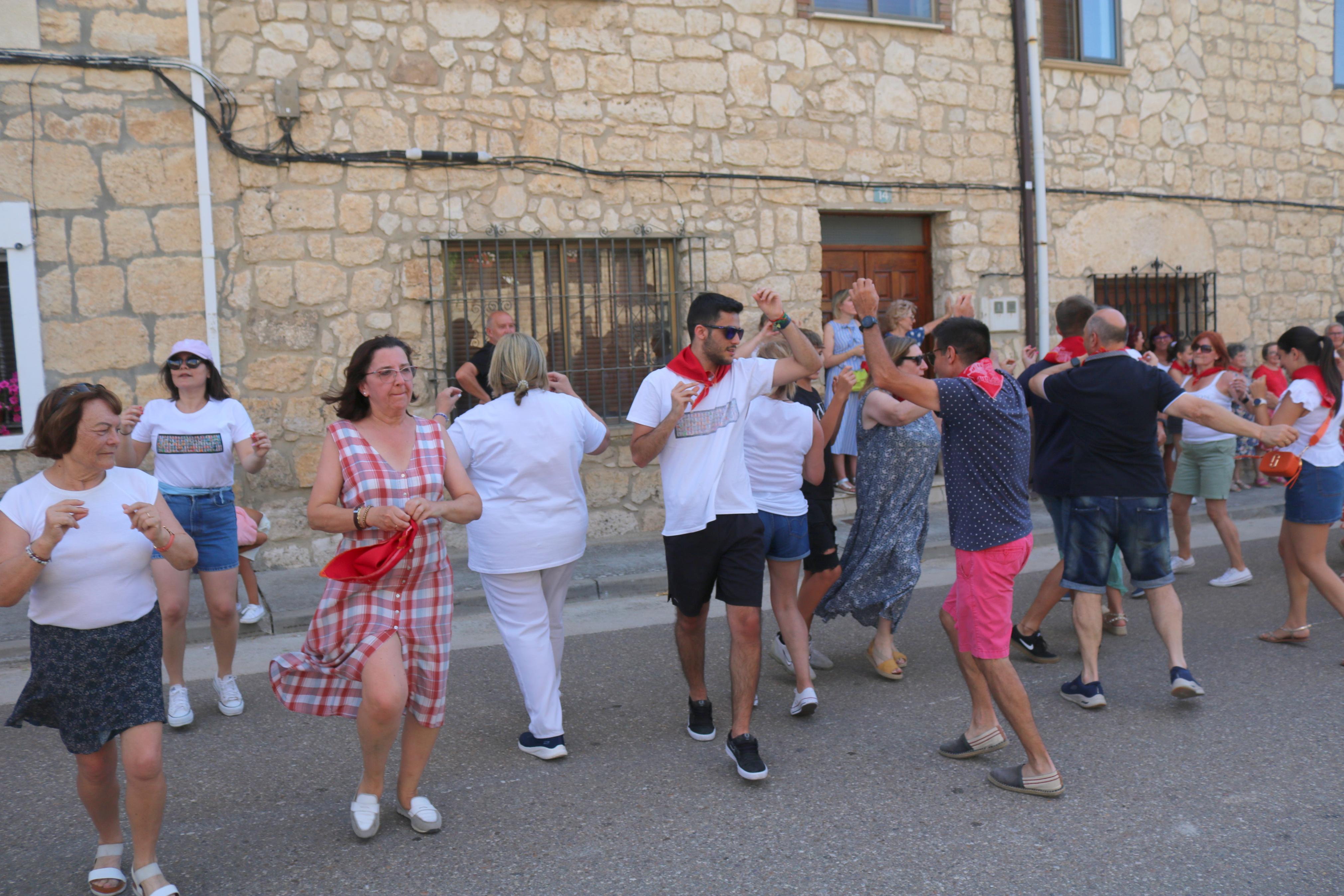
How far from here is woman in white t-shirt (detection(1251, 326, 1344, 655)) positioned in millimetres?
5301

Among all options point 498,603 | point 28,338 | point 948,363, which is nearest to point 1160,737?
point 948,363

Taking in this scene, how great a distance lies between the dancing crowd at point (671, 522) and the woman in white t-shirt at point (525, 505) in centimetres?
1

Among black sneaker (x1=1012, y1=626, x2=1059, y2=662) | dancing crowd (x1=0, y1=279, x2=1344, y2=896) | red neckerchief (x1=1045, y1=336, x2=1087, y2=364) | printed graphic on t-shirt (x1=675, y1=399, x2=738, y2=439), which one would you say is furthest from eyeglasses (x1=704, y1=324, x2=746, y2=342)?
black sneaker (x1=1012, y1=626, x2=1059, y2=662)

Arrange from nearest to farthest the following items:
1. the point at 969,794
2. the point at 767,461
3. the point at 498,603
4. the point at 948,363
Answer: the point at 969,794 < the point at 948,363 < the point at 498,603 < the point at 767,461

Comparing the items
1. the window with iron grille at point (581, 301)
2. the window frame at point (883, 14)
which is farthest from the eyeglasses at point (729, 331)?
the window frame at point (883, 14)

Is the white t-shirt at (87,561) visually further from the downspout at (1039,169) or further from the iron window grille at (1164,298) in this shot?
the iron window grille at (1164,298)

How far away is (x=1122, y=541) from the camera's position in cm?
466

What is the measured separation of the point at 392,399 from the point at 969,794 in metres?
2.46

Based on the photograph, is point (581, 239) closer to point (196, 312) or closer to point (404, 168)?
point (404, 168)

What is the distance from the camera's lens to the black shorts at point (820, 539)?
16.8 feet

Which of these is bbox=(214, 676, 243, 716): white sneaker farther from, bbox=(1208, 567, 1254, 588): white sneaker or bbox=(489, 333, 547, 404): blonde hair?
bbox=(1208, 567, 1254, 588): white sneaker

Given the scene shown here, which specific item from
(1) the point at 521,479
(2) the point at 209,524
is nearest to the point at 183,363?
(2) the point at 209,524

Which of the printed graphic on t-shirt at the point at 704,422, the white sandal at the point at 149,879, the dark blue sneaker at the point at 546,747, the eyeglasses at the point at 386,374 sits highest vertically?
the eyeglasses at the point at 386,374

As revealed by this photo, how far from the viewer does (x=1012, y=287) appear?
10.4m
